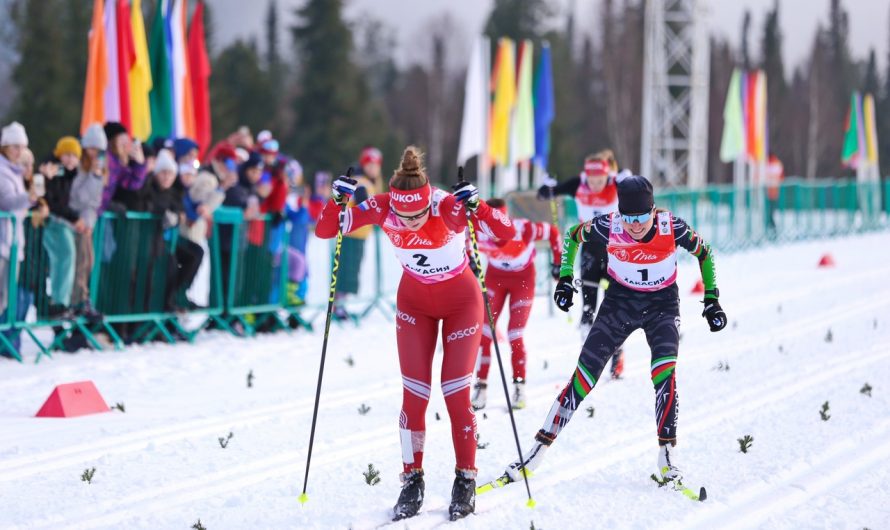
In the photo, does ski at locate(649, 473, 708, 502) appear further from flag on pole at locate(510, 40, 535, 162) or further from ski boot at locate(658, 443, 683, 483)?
flag on pole at locate(510, 40, 535, 162)

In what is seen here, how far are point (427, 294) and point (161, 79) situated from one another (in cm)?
1007

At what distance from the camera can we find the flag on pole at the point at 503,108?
20828mm

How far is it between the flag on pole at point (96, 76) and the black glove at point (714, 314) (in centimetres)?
937

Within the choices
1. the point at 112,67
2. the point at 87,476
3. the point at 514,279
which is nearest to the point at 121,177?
the point at 112,67

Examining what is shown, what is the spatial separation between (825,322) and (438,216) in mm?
8296

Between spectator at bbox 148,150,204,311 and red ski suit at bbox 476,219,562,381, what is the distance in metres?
3.90

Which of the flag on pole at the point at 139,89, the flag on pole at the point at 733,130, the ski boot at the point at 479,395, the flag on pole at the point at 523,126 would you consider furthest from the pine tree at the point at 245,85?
the ski boot at the point at 479,395

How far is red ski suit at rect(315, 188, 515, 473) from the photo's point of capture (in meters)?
5.51

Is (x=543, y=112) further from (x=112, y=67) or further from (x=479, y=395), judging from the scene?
(x=479, y=395)

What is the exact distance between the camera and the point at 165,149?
11250mm

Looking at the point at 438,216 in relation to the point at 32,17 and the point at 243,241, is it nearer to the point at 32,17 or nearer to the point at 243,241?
the point at 243,241

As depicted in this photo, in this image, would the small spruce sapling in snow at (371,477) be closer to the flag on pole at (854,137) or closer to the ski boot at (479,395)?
the ski boot at (479,395)

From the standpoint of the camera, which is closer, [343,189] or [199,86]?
[343,189]

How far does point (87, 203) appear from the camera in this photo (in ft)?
32.4
